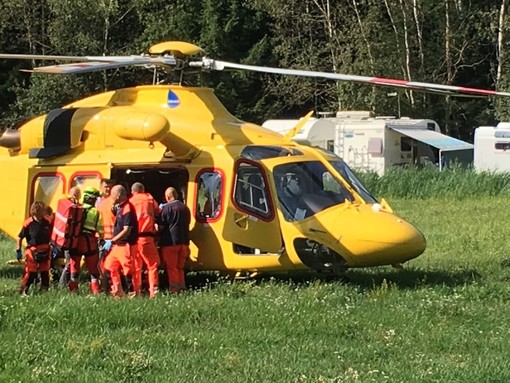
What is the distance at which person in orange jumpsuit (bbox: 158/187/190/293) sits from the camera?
10.3 meters

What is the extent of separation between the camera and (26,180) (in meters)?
11.8

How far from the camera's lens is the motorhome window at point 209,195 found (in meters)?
10.7

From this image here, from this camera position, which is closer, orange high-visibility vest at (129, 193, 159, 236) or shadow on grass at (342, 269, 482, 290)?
orange high-visibility vest at (129, 193, 159, 236)

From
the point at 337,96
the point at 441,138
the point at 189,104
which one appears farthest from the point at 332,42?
the point at 189,104

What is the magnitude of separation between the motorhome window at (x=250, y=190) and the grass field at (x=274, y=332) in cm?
94

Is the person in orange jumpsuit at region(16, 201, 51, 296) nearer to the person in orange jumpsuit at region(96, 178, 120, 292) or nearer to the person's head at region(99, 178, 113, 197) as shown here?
the person in orange jumpsuit at region(96, 178, 120, 292)

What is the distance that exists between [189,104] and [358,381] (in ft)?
20.0

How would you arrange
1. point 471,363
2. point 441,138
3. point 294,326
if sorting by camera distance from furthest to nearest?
point 441,138 → point 294,326 → point 471,363

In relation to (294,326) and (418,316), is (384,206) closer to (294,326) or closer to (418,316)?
(418,316)

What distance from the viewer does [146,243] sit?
1013 centimetres

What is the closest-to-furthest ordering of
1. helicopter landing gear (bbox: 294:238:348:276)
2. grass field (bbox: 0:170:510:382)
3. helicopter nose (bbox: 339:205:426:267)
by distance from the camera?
grass field (bbox: 0:170:510:382)
helicopter nose (bbox: 339:205:426:267)
helicopter landing gear (bbox: 294:238:348:276)

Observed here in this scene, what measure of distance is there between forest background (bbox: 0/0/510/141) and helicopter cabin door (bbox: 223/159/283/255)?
1039 inches

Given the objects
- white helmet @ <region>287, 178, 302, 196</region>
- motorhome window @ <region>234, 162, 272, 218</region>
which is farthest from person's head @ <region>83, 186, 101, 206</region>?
white helmet @ <region>287, 178, 302, 196</region>

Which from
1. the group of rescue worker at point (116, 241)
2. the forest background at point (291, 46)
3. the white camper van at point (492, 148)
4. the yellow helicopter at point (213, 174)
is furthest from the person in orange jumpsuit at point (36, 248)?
the forest background at point (291, 46)
